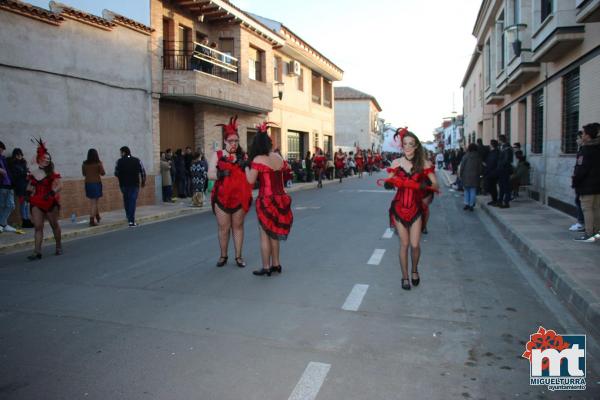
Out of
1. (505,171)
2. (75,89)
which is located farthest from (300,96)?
(505,171)

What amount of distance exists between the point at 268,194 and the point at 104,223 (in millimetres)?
6832

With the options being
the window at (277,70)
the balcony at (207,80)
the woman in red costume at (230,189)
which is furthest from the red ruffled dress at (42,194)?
the window at (277,70)

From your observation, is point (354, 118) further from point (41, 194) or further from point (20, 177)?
point (41, 194)

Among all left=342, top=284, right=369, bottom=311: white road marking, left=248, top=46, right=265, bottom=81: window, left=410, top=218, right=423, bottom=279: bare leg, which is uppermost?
left=248, top=46, right=265, bottom=81: window

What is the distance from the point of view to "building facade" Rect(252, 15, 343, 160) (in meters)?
27.4

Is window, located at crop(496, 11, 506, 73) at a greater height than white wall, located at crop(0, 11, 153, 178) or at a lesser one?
greater

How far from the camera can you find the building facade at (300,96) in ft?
90.0

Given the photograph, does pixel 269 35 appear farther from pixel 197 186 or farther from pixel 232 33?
pixel 197 186

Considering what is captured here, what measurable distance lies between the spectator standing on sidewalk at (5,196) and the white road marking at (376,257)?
7.38 metres

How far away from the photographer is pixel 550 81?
45.9ft

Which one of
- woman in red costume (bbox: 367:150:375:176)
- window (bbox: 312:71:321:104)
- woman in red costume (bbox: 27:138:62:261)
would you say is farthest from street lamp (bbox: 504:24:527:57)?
woman in red costume (bbox: 367:150:375:176)

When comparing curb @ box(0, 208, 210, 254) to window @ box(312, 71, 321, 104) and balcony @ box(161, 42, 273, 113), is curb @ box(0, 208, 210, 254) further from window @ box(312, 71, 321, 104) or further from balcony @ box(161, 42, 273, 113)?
window @ box(312, 71, 321, 104)

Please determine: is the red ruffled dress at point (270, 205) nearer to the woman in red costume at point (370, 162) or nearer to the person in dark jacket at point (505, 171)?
the person in dark jacket at point (505, 171)

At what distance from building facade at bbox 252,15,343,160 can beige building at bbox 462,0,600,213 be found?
1058 centimetres
